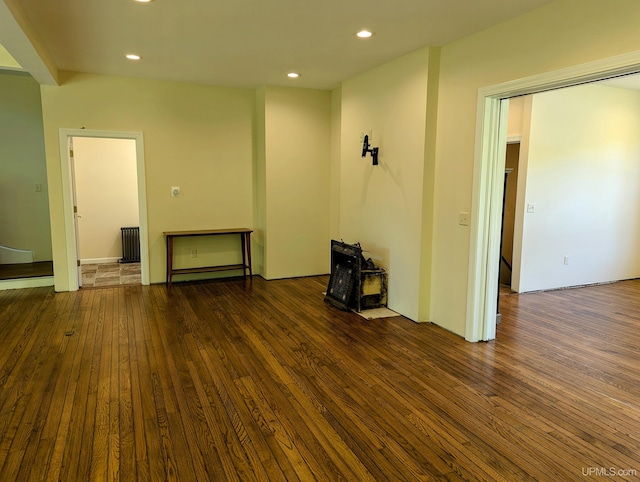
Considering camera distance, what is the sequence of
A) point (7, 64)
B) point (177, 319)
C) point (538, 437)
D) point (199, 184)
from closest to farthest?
point (538, 437) → point (177, 319) → point (7, 64) → point (199, 184)

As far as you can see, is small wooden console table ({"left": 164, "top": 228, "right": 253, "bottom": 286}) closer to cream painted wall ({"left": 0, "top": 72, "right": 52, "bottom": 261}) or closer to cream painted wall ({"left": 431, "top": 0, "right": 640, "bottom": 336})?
cream painted wall ({"left": 0, "top": 72, "right": 52, "bottom": 261})

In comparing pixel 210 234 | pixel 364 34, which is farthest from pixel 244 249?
pixel 364 34

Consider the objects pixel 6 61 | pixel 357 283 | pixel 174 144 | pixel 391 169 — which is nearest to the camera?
pixel 391 169

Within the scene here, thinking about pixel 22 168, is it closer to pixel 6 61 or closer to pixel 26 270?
pixel 26 270

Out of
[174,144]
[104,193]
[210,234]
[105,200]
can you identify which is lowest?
[210,234]

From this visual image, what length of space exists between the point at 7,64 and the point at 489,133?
216 inches

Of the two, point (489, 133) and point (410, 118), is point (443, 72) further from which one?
point (489, 133)

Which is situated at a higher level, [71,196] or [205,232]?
[71,196]

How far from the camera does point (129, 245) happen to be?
7.52 metres

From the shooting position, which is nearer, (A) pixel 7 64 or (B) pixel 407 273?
(B) pixel 407 273

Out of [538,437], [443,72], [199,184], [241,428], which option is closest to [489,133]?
[443,72]

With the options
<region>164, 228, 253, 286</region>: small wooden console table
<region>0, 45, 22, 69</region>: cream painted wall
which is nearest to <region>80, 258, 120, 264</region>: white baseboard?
<region>164, 228, 253, 286</region>: small wooden console table

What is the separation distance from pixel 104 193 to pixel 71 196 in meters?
2.17

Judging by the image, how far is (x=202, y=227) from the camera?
605cm
